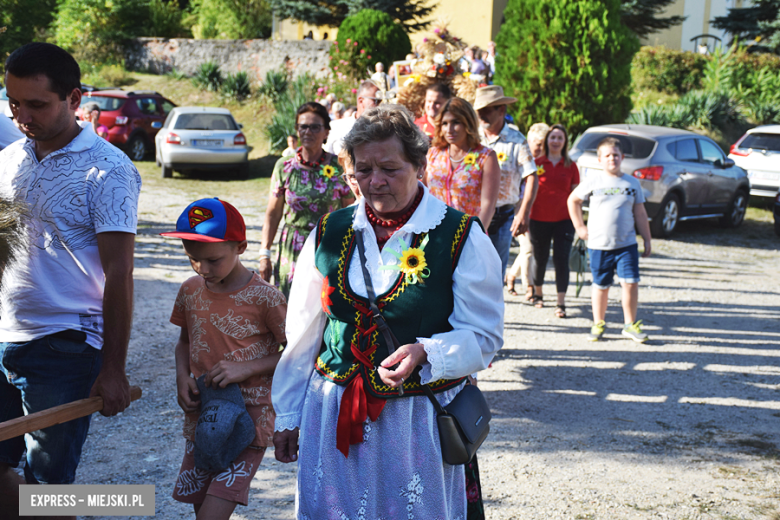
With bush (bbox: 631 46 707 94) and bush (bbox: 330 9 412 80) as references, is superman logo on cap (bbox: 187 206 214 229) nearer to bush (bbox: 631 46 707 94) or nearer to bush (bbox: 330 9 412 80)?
bush (bbox: 330 9 412 80)

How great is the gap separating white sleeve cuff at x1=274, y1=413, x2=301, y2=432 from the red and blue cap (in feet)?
2.24

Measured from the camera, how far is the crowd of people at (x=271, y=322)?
2291mm

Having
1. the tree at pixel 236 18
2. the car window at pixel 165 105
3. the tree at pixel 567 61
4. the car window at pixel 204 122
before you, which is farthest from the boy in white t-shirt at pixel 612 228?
the tree at pixel 236 18

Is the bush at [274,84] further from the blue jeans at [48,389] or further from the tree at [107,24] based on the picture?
the blue jeans at [48,389]

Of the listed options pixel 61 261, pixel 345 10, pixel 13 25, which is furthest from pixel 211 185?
pixel 61 261

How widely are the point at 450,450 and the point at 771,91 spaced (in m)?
23.6

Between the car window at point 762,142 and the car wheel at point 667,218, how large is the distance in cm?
394

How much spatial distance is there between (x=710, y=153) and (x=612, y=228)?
7.61m

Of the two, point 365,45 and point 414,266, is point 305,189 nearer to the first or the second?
point 414,266

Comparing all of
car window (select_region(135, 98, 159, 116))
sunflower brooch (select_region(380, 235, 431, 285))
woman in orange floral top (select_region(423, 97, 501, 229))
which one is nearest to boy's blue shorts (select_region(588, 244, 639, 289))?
woman in orange floral top (select_region(423, 97, 501, 229))

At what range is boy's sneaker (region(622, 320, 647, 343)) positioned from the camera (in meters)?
6.82

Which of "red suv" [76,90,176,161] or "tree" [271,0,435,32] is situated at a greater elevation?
"tree" [271,0,435,32]

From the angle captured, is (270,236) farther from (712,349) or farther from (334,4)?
(334,4)

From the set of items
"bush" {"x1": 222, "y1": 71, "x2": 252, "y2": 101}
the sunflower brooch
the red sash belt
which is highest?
"bush" {"x1": 222, "y1": 71, "x2": 252, "y2": 101}
